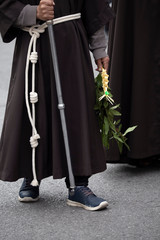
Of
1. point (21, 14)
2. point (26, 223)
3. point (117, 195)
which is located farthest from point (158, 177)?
point (21, 14)

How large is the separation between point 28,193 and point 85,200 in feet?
1.31

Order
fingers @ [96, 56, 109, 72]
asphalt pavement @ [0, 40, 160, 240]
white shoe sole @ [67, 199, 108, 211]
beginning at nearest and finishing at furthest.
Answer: asphalt pavement @ [0, 40, 160, 240]
white shoe sole @ [67, 199, 108, 211]
fingers @ [96, 56, 109, 72]

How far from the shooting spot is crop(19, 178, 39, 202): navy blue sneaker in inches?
185

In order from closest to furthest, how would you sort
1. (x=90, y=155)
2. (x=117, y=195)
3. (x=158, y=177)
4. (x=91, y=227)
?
(x=91, y=227), (x=90, y=155), (x=117, y=195), (x=158, y=177)

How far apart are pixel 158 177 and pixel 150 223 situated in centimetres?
108

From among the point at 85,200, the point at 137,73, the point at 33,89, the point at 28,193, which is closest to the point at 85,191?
the point at 85,200

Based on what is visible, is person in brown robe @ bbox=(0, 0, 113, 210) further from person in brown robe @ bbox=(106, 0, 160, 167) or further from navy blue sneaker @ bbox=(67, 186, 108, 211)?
person in brown robe @ bbox=(106, 0, 160, 167)

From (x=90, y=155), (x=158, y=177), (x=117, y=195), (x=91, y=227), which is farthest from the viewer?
(x=158, y=177)

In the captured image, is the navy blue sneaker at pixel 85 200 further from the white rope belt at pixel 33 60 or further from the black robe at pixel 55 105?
the white rope belt at pixel 33 60

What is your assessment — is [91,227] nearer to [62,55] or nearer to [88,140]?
[88,140]

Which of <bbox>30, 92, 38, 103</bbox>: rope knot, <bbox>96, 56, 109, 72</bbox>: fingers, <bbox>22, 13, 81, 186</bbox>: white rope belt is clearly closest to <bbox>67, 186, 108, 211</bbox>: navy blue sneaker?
<bbox>22, 13, 81, 186</bbox>: white rope belt

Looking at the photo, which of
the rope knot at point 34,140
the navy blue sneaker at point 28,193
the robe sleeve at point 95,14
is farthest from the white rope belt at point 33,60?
the navy blue sneaker at point 28,193

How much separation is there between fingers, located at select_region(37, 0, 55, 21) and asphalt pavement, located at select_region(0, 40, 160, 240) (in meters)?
1.20

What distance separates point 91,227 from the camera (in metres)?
4.21
